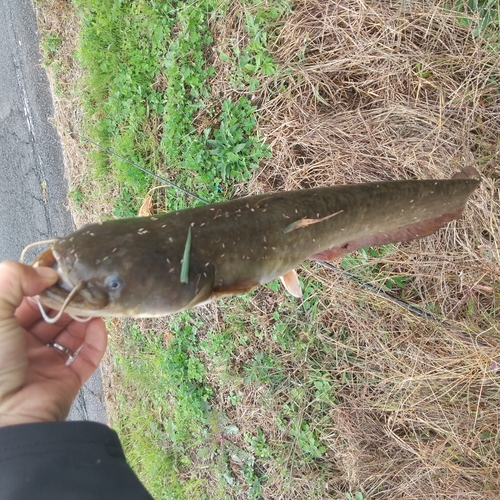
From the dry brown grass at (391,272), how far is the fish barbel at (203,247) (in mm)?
894

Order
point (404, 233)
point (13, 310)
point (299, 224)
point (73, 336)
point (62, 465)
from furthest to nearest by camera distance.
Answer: point (404, 233) < point (73, 336) < point (299, 224) < point (13, 310) < point (62, 465)

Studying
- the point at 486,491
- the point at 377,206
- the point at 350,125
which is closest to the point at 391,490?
the point at 486,491

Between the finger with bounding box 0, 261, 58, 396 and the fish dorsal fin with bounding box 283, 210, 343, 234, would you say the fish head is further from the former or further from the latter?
the fish dorsal fin with bounding box 283, 210, 343, 234

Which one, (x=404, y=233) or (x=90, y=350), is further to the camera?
(x=404, y=233)

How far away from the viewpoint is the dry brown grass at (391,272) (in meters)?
2.71

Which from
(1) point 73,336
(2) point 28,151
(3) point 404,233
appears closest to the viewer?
(1) point 73,336

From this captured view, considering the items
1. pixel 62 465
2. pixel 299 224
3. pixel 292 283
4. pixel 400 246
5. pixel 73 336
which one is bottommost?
pixel 400 246

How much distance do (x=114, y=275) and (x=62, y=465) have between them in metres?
0.59

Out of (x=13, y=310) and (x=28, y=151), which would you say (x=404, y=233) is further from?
(x=28, y=151)

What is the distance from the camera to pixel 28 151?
5027 millimetres

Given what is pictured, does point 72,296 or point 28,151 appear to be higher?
point 72,296

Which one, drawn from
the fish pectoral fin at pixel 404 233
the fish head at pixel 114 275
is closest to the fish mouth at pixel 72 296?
the fish head at pixel 114 275

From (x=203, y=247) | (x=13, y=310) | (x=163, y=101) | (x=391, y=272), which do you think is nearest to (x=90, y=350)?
(x=13, y=310)

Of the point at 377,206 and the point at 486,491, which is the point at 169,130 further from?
the point at 486,491
